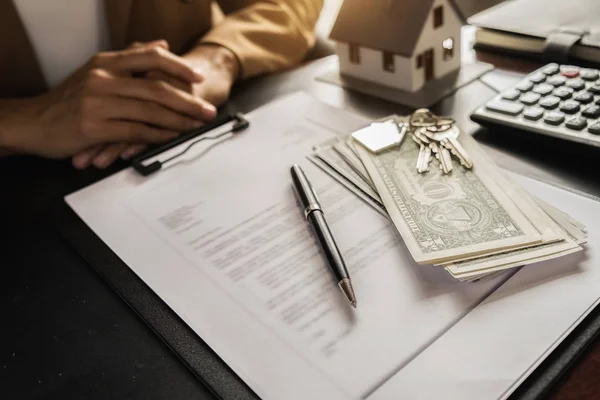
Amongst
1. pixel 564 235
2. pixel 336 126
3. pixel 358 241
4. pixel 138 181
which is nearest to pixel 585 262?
pixel 564 235

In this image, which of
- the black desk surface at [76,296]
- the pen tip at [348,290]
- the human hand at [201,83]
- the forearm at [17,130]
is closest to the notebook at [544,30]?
the black desk surface at [76,296]

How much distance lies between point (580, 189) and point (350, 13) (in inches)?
13.6

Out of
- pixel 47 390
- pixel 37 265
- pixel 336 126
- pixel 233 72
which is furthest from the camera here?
pixel 233 72

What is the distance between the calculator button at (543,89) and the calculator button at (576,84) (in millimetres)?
17

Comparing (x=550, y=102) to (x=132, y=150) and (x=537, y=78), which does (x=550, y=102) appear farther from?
(x=132, y=150)

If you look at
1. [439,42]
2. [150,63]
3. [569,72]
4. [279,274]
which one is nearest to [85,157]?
[150,63]

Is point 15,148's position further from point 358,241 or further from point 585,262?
point 585,262

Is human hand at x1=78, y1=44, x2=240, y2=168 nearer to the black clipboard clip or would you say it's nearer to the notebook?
the black clipboard clip

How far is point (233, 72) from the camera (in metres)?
0.75

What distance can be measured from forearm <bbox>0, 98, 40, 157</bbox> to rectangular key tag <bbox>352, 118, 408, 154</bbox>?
371mm

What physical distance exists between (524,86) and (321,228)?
29 cm

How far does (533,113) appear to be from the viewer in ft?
1.72

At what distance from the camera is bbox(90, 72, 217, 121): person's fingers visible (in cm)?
63

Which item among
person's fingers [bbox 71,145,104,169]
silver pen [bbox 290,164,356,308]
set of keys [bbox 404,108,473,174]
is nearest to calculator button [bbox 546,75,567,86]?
set of keys [bbox 404,108,473,174]
